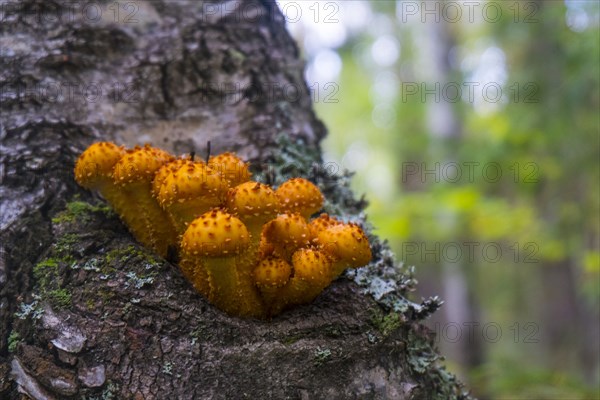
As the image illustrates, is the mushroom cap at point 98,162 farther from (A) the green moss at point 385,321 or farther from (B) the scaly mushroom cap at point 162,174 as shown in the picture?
(A) the green moss at point 385,321

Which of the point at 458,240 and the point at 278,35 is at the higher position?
the point at 278,35

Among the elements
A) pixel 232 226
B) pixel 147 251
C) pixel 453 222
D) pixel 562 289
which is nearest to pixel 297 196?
pixel 232 226

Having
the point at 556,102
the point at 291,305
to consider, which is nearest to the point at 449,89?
the point at 556,102

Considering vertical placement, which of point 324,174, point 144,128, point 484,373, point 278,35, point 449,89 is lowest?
point 484,373

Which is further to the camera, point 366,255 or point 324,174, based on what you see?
point 324,174

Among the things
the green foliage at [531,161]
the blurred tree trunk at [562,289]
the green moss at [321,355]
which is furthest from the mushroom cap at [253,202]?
the blurred tree trunk at [562,289]

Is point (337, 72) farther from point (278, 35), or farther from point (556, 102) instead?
point (278, 35)

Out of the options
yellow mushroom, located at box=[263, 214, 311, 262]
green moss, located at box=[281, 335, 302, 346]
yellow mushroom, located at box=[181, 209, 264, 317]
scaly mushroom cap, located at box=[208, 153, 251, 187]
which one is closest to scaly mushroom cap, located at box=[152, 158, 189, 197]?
scaly mushroom cap, located at box=[208, 153, 251, 187]

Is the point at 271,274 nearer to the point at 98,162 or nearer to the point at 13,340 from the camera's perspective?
the point at 98,162
